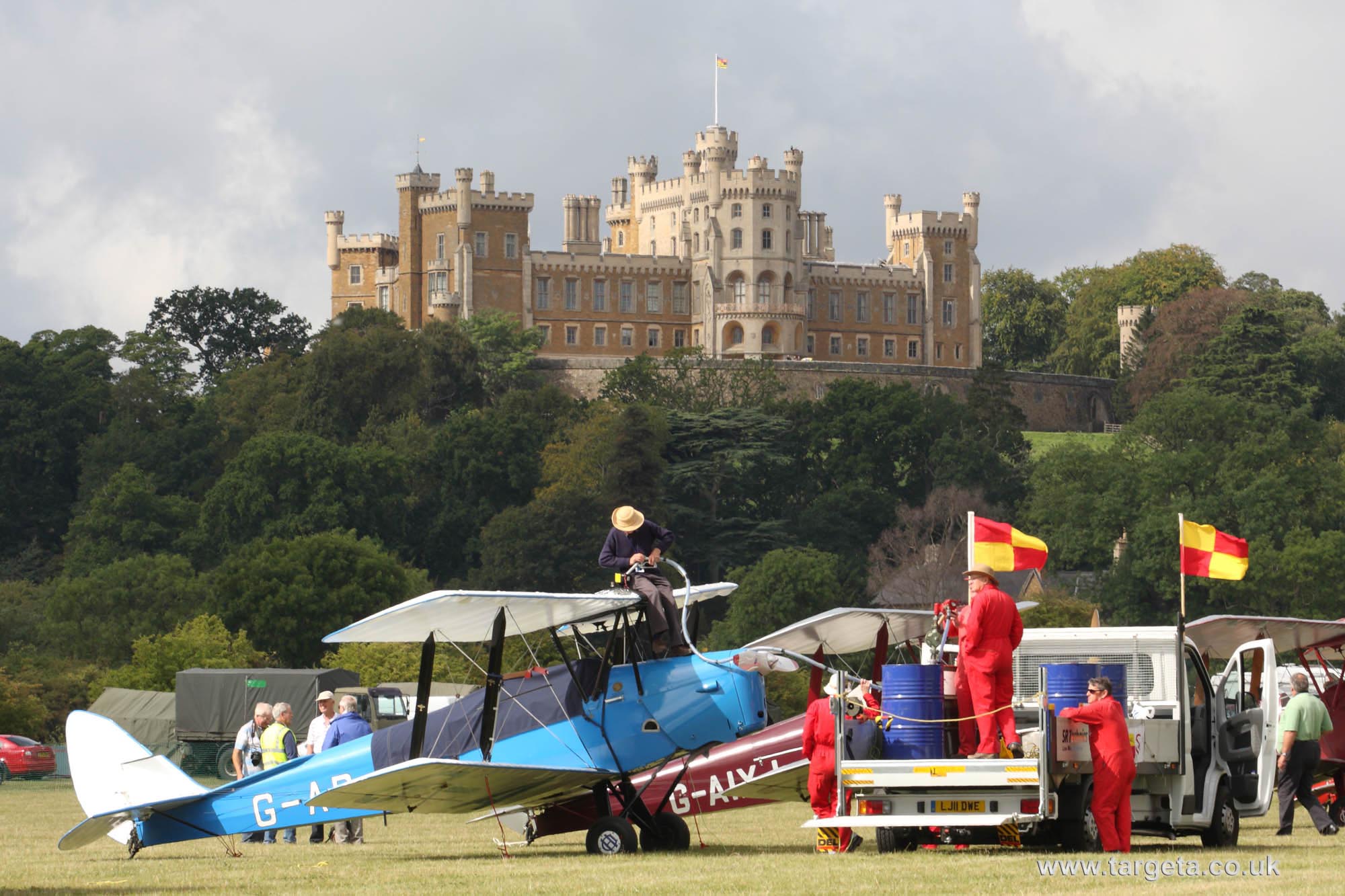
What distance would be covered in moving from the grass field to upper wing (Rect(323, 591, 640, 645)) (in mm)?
1555

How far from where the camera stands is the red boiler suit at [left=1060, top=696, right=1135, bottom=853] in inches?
553

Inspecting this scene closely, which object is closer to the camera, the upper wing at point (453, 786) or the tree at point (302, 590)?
the upper wing at point (453, 786)

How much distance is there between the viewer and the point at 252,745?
61.6ft

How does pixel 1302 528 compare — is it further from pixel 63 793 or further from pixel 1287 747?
pixel 1287 747

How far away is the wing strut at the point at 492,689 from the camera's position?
14.5m

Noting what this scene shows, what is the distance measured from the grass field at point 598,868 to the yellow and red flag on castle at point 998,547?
2.74 m

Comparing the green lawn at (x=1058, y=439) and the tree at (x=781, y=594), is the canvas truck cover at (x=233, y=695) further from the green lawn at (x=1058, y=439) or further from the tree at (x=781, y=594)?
the green lawn at (x=1058, y=439)

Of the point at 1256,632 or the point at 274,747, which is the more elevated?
the point at 1256,632

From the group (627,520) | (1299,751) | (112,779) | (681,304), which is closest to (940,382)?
(681,304)

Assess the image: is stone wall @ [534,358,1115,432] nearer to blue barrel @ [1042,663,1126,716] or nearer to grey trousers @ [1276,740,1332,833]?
grey trousers @ [1276,740,1332,833]

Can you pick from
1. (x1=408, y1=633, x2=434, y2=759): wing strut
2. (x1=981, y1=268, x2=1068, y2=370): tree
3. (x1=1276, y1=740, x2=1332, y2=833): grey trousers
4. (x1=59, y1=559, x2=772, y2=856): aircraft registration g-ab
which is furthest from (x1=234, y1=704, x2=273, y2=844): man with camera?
(x1=981, y1=268, x2=1068, y2=370): tree

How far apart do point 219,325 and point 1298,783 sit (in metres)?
109

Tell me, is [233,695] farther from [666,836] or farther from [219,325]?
[219,325]

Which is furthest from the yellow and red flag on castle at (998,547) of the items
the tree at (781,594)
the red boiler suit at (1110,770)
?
the tree at (781,594)
